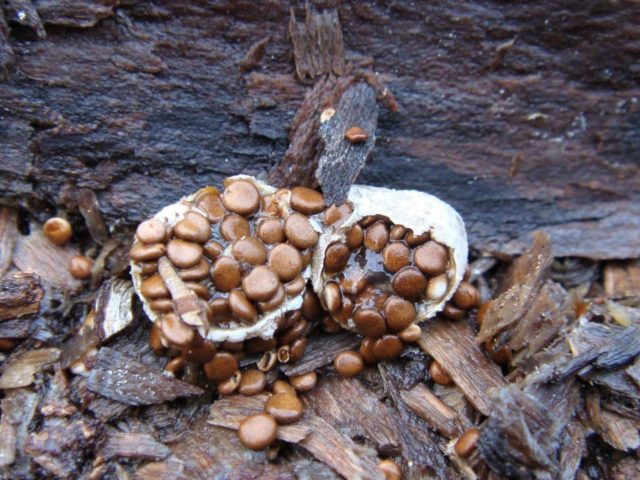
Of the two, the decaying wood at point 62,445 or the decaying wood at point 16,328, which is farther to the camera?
the decaying wood at point 16,328

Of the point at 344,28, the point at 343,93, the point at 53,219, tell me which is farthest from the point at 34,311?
the point at 344,28

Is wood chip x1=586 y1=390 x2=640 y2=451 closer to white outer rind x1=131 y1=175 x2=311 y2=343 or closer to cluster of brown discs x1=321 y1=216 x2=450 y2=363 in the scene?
cluster of brown discs x1=321 y1=216 x2=450 y2=363

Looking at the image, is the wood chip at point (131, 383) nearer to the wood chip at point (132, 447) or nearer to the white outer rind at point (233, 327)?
the wood chip at point (132, 447)

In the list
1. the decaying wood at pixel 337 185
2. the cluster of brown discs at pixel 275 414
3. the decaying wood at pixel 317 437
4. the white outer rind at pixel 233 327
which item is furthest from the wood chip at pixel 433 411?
the white outer rind at pixel 233 327

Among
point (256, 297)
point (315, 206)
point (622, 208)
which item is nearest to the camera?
point (256, 297)

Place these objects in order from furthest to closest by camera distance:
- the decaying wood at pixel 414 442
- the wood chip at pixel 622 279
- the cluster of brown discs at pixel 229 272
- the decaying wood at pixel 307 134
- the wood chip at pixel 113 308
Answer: the wood chip at pixel 622 279 < the decaying wood at pixel 307 134 < the wood chip at pixel 113 308 < the decaying wood at pixel 414 442 < the cluster of brown discs at pixel 229 272

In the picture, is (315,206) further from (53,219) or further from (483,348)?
(53,219)
